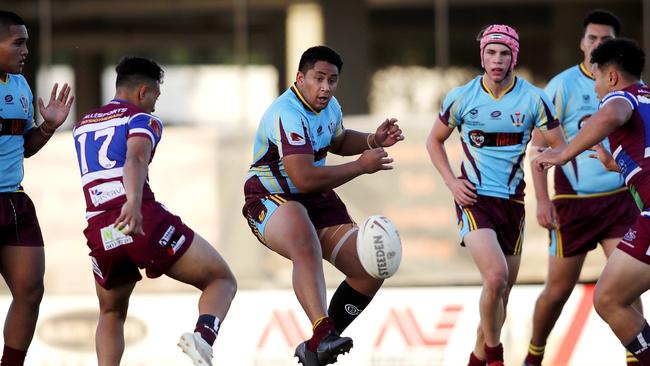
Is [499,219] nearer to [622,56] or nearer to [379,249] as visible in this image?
[379,249]

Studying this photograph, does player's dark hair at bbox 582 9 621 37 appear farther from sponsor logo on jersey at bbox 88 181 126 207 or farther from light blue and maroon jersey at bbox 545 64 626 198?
sponsor logo on jersey at bbox 88 181 126 207

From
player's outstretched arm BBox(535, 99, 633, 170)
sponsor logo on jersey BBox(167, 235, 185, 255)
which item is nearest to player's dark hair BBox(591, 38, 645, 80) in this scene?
player's outstretched arm BBox(535, 99, 633, 170)

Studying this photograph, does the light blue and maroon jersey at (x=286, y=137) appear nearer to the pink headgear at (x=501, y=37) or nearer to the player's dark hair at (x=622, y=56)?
the pink headgear at (x=501, y=37)

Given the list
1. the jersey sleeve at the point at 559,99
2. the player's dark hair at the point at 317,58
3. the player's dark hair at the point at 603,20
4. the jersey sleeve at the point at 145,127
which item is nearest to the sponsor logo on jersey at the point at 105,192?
the jersey sleeve at the point at 145,127

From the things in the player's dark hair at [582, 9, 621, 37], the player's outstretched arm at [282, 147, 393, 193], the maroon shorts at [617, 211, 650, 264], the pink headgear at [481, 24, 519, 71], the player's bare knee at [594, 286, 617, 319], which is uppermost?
the player's dark hair at [582, 9, 621, 37]

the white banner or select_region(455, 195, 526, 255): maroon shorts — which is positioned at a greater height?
select_region(455, 195, 526, 255): maroon shorts

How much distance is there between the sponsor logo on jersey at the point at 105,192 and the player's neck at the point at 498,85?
2.65 m

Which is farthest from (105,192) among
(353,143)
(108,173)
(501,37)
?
(501,37)

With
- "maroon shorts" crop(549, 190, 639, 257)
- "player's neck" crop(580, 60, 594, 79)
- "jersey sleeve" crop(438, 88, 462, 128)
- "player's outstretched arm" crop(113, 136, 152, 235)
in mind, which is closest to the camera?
"player's outstretched arm" crop(113, 136, 152, 235)

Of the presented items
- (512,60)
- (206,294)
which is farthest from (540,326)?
(206,294)

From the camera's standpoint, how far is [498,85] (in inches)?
335

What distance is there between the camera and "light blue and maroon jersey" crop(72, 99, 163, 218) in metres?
7.34

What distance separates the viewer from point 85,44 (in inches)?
713

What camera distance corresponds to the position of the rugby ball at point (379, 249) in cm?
775
